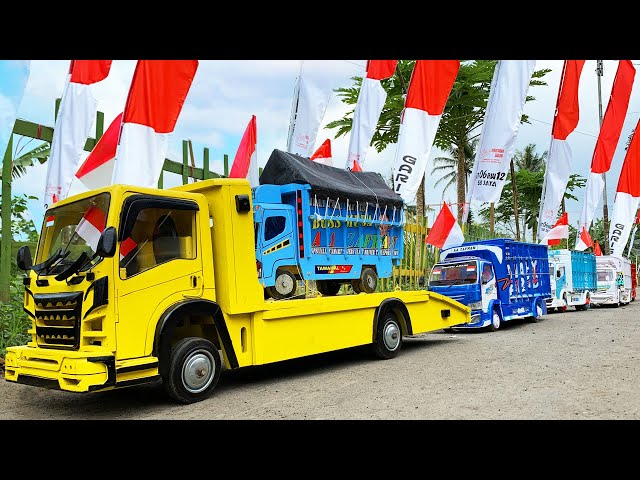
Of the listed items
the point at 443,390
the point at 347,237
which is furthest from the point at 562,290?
the point at 443,390

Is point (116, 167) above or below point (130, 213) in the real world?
above

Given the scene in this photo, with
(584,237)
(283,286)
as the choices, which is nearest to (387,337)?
(283,286)

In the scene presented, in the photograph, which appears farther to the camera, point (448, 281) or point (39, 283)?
point (448, 281)

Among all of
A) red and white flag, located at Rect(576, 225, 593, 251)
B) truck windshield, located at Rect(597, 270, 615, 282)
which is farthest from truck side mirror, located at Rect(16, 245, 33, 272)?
truck windshield, located at Rect(597, 270, 615, 282)

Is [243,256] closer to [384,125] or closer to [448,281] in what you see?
[448,281]

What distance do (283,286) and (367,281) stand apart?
2059mm

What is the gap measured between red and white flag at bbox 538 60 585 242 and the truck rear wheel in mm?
9511

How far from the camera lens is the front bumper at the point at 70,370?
5.92 meters

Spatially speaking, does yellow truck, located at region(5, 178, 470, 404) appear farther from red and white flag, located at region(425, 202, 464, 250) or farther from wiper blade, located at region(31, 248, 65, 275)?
red and white flag, located at region(425, 202, 464, 250)

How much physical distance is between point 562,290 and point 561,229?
3.48 meters

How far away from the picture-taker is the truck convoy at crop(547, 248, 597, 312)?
21.3 meters

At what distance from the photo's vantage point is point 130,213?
6.59m

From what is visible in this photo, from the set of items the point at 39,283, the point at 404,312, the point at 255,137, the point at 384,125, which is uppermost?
the point at 384,125

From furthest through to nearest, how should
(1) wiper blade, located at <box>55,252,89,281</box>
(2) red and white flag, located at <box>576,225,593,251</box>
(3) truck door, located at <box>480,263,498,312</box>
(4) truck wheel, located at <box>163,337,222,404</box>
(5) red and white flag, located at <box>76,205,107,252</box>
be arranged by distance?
(2) red and white flag, located at <box>576,225,593,251</box> → (3) truck door, located at <box>480,263,498,312</box> → (4) truck wheel, located at <box>163,337,222,404</box> → (5) red and white flag, located at <box>76,205,107,252</box> → (1) wiper blade, located at <box>55,252,89,281</box>
